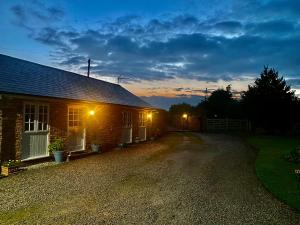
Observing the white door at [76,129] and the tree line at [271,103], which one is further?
the tree line at [271,103]

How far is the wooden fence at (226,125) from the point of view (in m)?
35.5

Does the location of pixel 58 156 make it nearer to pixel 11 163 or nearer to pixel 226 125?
pixel 11 163

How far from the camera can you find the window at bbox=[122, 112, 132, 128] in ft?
63.4

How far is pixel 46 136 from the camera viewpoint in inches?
481

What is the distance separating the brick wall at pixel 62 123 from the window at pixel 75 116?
32 cm

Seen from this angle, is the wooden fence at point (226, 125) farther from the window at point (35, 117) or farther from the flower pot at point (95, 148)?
the window at point (35, 117)

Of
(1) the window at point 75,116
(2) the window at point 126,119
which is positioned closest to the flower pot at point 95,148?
(1) the window at point 75,116

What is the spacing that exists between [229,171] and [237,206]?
415cm

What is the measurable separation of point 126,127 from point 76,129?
5878 mm

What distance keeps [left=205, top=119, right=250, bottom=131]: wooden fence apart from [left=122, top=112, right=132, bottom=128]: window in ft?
57.0

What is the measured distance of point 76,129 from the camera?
14273 millimetres

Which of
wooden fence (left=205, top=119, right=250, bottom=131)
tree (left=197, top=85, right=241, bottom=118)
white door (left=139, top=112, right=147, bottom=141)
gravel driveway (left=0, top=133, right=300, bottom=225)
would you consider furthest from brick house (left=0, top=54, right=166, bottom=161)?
tree (left=197, top=85, right=241, bottom=118)

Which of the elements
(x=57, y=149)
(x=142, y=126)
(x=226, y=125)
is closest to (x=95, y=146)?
A: (x=57, y=149)

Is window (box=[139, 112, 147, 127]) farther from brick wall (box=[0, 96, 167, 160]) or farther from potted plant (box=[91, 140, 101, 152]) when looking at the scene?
potted plant (box=[91, 140, 101, 152])
